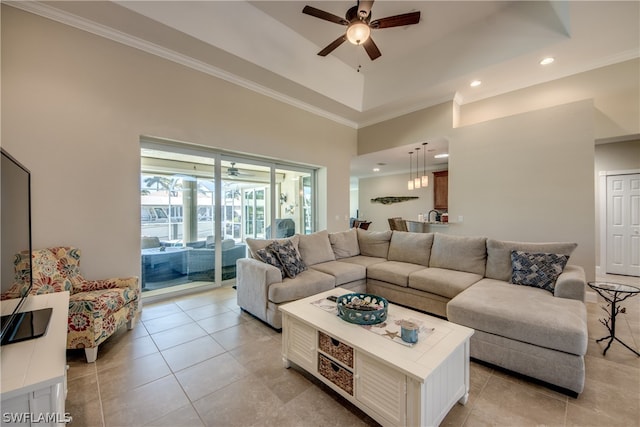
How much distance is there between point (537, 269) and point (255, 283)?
3.03 meters

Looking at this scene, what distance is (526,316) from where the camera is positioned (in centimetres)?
196

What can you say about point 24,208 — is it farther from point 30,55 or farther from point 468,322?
point 468,322

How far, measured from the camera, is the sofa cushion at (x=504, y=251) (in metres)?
2.80

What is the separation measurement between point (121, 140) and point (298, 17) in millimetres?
2928

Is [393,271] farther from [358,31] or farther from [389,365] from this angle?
[358,31]

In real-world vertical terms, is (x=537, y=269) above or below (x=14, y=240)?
below

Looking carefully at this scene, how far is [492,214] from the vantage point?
4.45 meters

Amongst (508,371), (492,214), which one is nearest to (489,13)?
(492,214)

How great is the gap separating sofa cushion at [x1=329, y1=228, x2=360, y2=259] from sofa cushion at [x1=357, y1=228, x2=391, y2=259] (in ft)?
0.35

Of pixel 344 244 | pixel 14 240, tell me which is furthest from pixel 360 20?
pixel 14 240

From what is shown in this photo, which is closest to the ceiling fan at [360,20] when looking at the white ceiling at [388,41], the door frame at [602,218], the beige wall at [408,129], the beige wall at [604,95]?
the white ceiling at [388,41]

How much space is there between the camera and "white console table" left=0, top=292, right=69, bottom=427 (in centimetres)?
95

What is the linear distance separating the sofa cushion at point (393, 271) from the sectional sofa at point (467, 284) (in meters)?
0.01

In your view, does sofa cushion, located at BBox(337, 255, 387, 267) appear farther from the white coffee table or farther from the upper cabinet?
the upper cabinet
